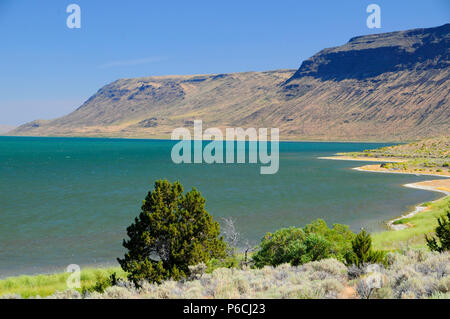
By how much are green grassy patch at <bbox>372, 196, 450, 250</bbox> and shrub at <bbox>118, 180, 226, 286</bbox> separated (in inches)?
375

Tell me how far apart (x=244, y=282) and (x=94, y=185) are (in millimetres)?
55389

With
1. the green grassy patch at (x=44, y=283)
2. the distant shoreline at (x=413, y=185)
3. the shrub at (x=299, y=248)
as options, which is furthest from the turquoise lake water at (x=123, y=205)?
the shrub at (x=299, y=248)

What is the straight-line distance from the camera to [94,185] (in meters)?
61.9

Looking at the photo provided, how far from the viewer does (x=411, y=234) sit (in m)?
27.0

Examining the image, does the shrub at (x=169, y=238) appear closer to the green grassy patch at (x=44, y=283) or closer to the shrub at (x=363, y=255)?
the green grassy patch at (x=44, y=283)

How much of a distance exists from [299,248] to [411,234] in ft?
45.6

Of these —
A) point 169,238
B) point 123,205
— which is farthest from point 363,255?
point 123,205

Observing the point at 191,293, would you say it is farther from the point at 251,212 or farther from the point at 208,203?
the point at 208,203

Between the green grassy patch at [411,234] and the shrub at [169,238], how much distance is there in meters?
9.51

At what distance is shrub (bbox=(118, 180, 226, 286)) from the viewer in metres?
14.9
